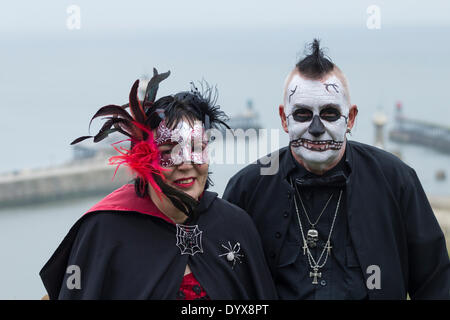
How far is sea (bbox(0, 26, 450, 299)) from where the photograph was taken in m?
37.7

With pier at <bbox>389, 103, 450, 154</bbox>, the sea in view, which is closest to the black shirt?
the sea

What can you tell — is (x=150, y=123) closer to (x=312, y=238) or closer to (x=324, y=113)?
(x=324, y=113)

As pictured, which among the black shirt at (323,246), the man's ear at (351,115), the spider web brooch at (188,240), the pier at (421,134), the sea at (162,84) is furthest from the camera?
the pier at (421,134)

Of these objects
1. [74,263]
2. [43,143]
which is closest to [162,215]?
[74,263]

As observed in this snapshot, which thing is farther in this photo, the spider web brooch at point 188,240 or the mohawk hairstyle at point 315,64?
the mohawk hairstyle at point 315,64

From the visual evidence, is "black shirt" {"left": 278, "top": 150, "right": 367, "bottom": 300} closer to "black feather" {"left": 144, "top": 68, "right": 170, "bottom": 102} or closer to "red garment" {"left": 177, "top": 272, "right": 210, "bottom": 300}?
"red garment" {"left": 177, "top": 272, "right": 210, "bottom": 300}

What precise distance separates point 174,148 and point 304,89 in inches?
37.9

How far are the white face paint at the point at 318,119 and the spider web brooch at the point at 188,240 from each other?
864 mm

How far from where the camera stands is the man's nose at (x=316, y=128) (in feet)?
14.7

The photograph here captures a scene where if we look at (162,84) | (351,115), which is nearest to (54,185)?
(162,84)

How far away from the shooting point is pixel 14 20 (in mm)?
89000

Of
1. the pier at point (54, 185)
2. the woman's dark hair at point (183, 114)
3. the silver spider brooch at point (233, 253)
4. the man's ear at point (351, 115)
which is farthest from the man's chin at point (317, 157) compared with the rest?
the pier at point (54, 185)

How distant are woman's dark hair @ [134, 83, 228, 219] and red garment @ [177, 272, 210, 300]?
1.18 feet

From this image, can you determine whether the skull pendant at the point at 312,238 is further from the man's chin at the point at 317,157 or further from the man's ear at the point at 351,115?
the man's ear at the point at 351,115
